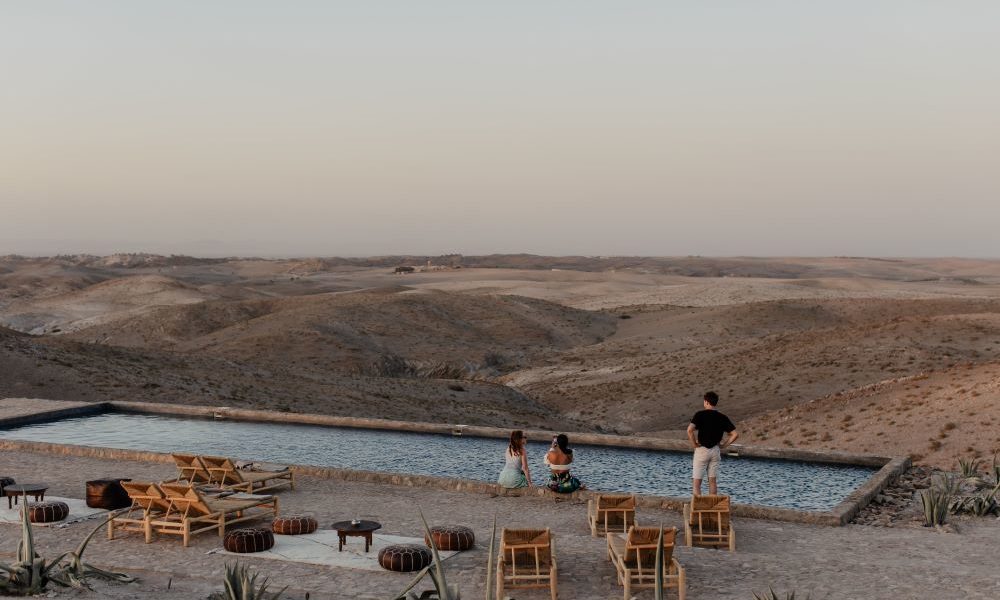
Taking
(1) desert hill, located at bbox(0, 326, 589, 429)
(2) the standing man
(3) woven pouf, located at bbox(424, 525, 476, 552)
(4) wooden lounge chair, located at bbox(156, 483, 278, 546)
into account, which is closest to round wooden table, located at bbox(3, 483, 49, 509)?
(4) wooden lounge chair, located at bbox(156, 483, 278, 546)

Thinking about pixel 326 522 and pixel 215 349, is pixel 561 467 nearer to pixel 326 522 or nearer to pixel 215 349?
pixel 326 522

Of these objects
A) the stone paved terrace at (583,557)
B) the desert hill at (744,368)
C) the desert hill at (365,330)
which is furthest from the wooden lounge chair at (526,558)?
the desert hill at (365,330)

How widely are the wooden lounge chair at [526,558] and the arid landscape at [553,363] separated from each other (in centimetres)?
1687

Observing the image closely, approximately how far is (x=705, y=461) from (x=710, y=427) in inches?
23.0

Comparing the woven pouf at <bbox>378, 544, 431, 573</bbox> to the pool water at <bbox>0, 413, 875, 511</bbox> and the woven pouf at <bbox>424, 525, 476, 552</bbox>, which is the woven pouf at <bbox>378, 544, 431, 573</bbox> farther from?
the pool water at <bbox>0, 413, 875, 511</bbox>

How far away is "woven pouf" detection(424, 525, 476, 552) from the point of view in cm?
1330

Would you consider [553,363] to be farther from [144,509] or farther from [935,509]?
[144,509]

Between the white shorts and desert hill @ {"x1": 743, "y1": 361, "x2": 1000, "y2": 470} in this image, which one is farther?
desert hill @ {"x1": 743, "y1": 361, "x2": 1000, "y2": 470}

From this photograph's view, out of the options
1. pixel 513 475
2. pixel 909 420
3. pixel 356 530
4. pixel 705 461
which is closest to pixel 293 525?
pixel 356 530

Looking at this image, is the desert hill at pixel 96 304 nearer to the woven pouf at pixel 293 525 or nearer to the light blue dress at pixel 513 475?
the light blue dress at pixel 513 475

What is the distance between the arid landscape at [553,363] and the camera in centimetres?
3322

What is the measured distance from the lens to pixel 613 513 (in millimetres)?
14492

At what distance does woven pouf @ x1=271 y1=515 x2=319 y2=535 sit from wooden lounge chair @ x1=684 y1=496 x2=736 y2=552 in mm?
5224

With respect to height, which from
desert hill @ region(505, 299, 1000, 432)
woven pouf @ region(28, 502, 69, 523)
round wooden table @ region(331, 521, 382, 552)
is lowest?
desert hill @ region(505, 299, 1000, 432)
